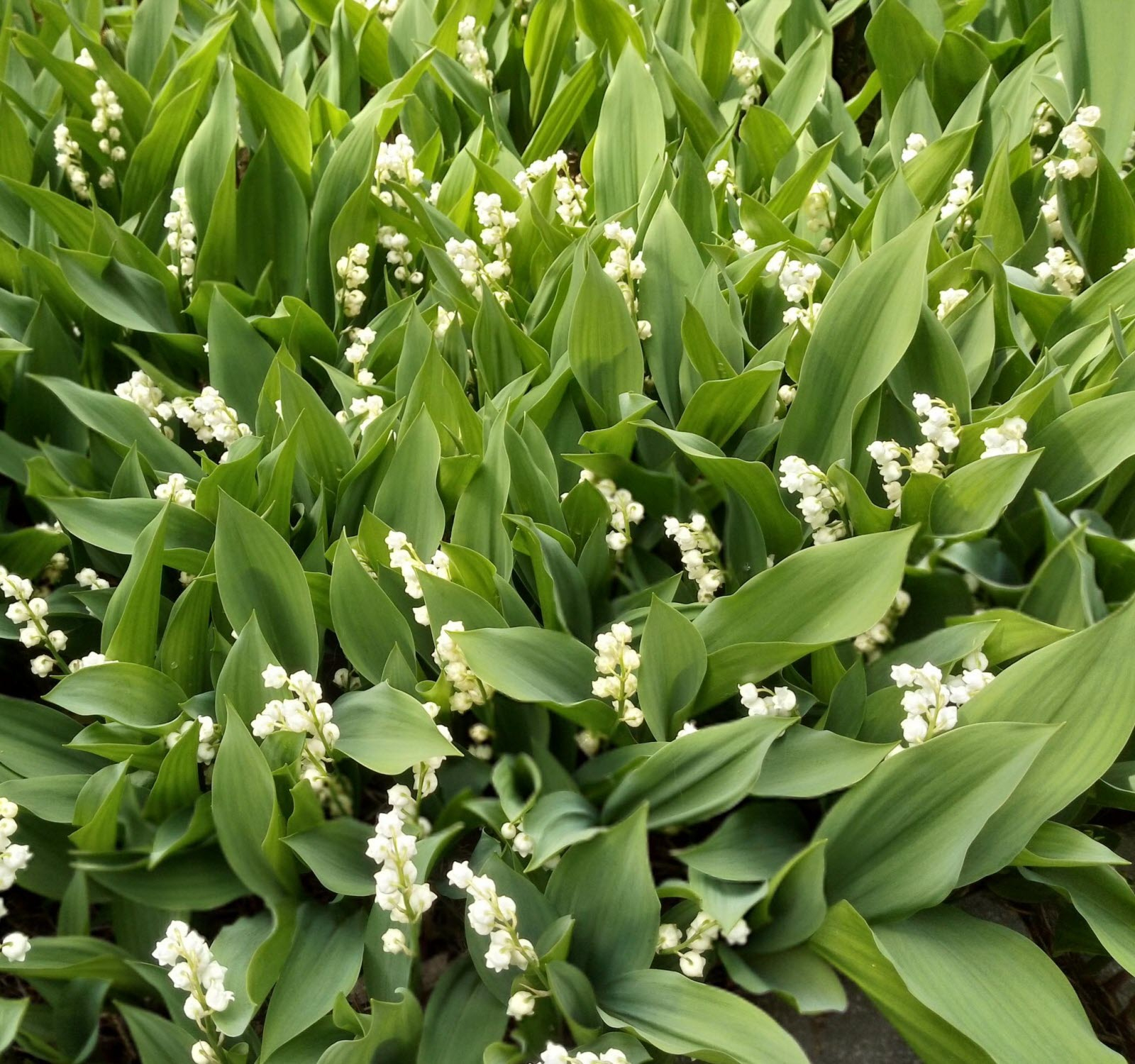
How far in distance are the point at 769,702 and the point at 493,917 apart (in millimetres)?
409

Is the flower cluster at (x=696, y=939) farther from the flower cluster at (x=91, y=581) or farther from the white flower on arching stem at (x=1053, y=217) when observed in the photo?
the white flower on arching stem at (x=1053, y=217)

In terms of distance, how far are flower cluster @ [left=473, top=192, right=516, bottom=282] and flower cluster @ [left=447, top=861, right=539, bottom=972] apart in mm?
1051

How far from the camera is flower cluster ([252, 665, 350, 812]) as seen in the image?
1.29m

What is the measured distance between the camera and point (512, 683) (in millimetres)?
1316

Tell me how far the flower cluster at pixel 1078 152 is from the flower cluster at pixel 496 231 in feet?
2.90

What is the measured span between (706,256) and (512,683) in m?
0.90

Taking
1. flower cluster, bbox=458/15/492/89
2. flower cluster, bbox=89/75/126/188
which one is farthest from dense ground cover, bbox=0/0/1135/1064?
flower cluster, bbox=458/15/492/89

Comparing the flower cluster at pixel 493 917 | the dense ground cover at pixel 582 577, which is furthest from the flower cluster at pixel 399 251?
the flower cluster at pixel 493 917

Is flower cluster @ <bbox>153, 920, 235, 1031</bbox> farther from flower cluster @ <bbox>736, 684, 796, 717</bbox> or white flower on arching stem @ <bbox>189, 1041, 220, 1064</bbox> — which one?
flower cluster @ <bbox>736, 684, 796, 717</bbox>

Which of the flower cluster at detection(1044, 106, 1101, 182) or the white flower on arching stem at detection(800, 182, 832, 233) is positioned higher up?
the flower cluster at detection(1044, 106, 1101, 182)

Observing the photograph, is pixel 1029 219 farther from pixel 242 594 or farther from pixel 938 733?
pixel 242 594

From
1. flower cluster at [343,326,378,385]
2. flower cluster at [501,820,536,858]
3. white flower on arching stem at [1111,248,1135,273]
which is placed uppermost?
white flower on arching stem at [1111,248,1135,273]

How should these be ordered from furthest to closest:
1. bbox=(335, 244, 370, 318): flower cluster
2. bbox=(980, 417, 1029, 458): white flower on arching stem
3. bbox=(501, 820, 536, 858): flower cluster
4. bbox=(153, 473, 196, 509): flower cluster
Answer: bbox=(335, 244, 370, 318): flower cluster < bbox=(153, 473, 196, 509): flower cluster < bbox=(980, 417, 1029, 458): white flower on arching stem < bbox=(501, 820, 536, 858): flower cluster

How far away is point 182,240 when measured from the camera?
1.98m
